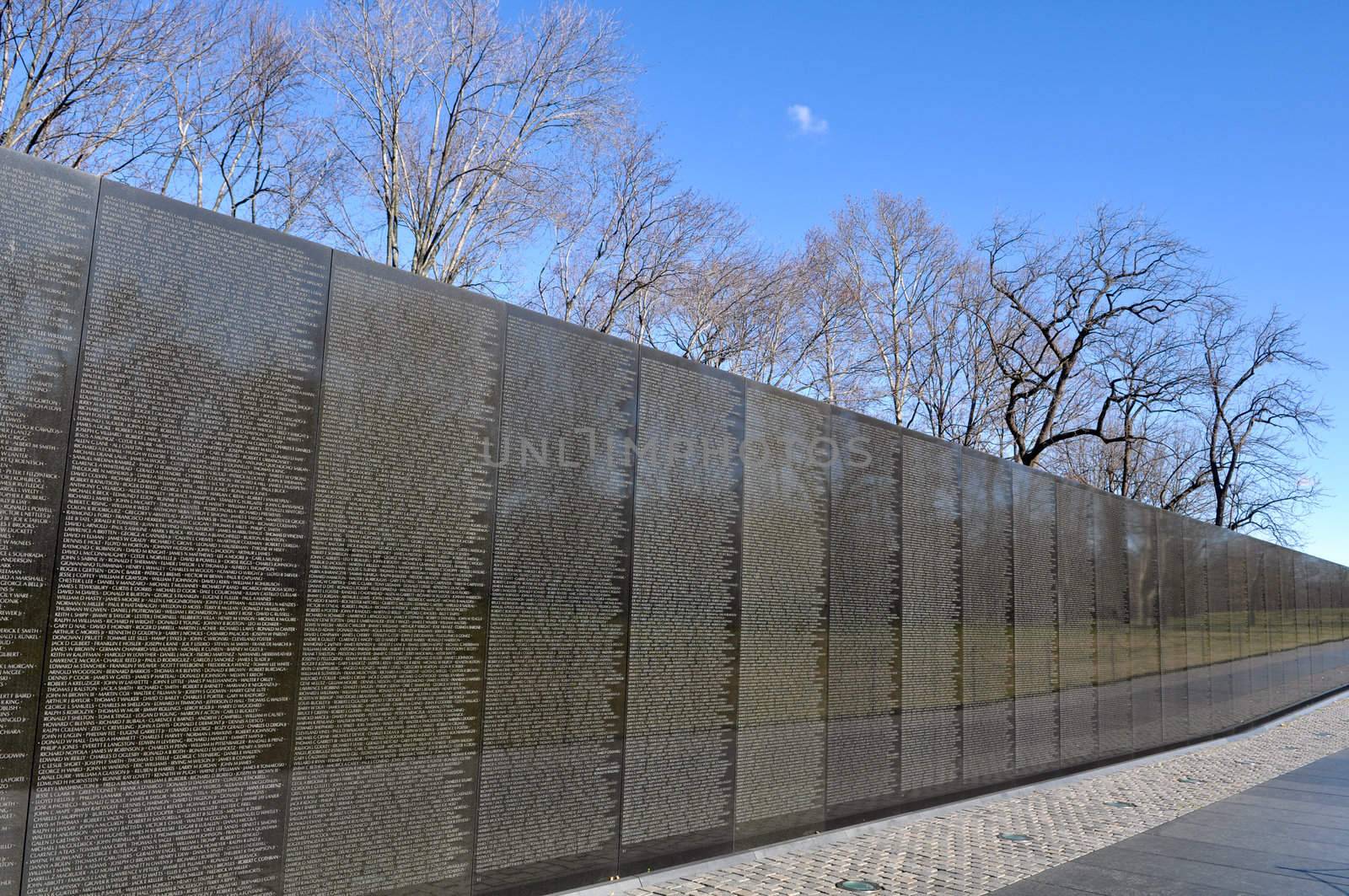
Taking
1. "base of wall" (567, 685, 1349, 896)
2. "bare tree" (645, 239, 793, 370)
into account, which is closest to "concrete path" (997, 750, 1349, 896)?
"base of wall" (567, 685, 1349, 896)

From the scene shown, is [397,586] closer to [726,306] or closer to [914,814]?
[914,814]

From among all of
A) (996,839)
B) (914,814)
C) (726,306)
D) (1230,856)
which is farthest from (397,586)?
(726,306)

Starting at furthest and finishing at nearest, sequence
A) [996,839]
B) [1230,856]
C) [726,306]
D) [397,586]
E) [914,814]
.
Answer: [726,306], [914,814], [996,839], [1230,856], [397,586]

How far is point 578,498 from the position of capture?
6.25 metres

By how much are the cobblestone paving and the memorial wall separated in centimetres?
31

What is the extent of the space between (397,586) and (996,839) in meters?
5.36

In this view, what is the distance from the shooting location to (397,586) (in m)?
5.18

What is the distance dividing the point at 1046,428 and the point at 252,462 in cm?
2544

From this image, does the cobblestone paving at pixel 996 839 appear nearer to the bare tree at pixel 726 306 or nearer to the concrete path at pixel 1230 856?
the concrete path at pixel 1230 856

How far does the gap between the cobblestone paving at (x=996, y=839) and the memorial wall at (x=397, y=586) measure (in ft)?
1.00

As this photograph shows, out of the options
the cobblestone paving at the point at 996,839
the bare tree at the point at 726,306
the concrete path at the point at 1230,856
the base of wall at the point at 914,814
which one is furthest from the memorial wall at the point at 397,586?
the bare tree at the point at 726,306

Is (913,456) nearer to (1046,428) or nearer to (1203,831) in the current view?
(1203,831)

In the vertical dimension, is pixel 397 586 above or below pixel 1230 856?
above

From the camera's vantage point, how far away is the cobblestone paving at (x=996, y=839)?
6.55 metres
